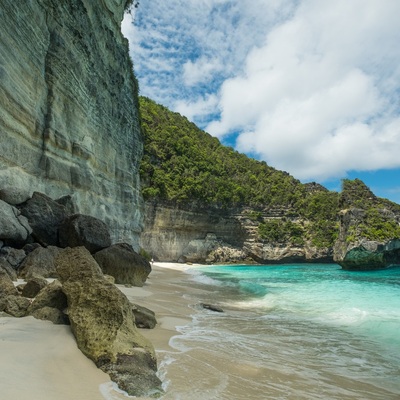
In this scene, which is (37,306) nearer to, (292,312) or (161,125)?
(292,312)

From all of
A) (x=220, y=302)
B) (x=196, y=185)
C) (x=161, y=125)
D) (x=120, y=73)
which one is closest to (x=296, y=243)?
(x=196, y=185)

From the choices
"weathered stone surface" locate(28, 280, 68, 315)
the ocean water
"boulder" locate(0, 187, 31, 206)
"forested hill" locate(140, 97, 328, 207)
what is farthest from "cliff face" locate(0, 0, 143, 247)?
"forested hill" locate(140, 97, 328, 207)

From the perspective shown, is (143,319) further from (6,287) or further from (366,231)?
(366,231)

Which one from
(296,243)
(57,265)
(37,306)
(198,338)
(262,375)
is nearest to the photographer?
(262,375)

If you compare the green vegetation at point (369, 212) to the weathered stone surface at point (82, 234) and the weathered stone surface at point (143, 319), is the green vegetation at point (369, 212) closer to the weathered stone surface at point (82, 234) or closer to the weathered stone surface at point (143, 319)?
the weathered stone surface at point (82, 234)

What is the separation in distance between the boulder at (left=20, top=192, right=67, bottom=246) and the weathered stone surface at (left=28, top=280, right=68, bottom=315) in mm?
6173

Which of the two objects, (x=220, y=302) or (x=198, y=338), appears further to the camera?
(x=220, y=302)

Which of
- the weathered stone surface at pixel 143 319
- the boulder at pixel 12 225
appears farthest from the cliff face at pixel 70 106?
the weathered stone surface at pixel 143 319

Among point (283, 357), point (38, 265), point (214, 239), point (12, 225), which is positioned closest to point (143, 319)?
point (283, 357)

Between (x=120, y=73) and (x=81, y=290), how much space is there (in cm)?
2002

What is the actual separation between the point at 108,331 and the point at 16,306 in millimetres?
2020

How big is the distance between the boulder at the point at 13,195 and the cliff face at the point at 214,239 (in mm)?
39240

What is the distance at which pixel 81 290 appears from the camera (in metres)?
4.70

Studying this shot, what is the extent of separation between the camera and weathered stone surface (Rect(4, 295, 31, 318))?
196 inches
